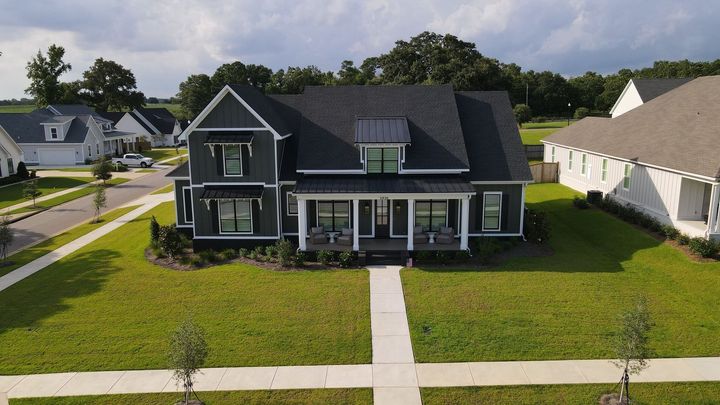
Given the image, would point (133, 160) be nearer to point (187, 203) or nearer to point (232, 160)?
point (187, 203)

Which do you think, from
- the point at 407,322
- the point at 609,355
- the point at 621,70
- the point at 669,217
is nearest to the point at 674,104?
the point at 669,217

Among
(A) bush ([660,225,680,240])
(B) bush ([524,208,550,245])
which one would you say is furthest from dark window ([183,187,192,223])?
(A) bush ([660,225,680,240])

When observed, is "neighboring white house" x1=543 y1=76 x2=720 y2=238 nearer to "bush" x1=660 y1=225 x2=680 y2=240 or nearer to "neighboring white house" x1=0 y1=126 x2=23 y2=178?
"bush" x1=660 y1=225 x2=680 y2=240

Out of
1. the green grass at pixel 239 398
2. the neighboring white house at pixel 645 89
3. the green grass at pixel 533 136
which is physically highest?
the neighboring white house at pixel 645 89

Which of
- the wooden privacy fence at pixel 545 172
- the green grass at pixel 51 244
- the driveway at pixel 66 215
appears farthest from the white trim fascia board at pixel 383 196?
the wooden privacy fence at pixel 545 172

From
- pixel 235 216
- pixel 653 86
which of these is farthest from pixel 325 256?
pixel 653 86

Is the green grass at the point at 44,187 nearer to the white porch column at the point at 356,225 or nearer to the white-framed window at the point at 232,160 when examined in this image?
the white-framed window at the point at 232,160
